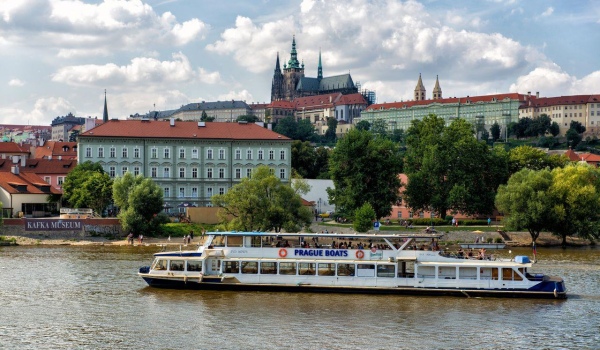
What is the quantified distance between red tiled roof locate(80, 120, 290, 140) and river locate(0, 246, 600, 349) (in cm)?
4442

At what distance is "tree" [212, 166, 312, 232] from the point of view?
69.6m

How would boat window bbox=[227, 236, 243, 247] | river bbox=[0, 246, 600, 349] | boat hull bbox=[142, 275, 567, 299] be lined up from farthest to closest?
boat window bbox=[227, 236, 243, 247]
boat hull bbox=[142, 275, 567, 299]
river bbox=[0, 246, 600, 349]

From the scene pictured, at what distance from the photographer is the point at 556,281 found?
43250mm

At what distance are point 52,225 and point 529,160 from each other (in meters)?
61.3

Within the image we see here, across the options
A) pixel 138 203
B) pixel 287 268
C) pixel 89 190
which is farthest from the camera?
pixel 89 190

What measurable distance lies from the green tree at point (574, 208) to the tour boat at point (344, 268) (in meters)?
34.5

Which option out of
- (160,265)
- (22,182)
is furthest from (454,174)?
(160,265)

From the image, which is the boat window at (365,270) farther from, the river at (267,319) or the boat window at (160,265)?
the boat window at (160,265)

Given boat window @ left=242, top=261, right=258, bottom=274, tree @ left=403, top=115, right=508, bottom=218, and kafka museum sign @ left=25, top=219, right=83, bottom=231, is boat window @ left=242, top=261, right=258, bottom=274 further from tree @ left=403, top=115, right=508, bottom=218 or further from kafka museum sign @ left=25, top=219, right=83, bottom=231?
tree @ left=403, top=115, right=508, bottom=218

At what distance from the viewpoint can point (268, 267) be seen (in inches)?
1791

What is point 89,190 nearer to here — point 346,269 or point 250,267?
point 250,267

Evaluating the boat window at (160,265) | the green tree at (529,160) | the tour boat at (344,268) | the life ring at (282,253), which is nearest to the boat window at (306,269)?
the tour boat at (344,268)

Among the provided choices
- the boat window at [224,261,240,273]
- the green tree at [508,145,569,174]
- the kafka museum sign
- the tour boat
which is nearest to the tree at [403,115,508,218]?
the green tree at [508,145,569,174]

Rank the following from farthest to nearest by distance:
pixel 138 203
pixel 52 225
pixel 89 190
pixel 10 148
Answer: pixel 10 148
pixel 89 190
pixel 138 203
pixel 52 225
